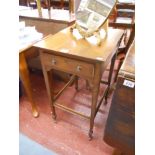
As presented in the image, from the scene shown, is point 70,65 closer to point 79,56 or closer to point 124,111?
point 79,56

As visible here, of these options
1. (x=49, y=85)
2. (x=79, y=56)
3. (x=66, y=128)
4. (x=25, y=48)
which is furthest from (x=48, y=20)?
(x=66, y=128)

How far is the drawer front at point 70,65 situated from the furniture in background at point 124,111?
204 millimetres

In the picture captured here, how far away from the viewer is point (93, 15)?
0.98 metres

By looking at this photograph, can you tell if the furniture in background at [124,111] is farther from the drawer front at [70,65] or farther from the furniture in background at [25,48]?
the furniture in background at [25,48]

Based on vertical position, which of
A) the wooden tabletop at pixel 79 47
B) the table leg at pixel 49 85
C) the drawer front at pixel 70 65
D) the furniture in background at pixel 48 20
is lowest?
the table leg at pixel 49 85

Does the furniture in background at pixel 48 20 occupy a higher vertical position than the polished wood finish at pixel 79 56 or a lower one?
higher

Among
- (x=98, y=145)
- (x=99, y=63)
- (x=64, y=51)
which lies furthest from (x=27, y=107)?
(x=99, y=63)

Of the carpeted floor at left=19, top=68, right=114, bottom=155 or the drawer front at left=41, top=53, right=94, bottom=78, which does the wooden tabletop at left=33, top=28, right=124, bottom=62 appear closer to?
the drawer front at left=41, top=53, right=94, bottom=78

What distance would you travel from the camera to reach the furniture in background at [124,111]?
0.71 m

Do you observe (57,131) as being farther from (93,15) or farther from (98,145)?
(93,15)

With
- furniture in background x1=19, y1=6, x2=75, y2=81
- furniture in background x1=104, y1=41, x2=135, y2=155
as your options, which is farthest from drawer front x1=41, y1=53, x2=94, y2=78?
furniture in background x1=19, y1=6, x2=75, y2=81

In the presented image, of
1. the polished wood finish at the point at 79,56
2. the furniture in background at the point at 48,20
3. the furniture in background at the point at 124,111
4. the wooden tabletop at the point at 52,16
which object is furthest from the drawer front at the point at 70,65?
the wooden tabletop at the point at 52,16

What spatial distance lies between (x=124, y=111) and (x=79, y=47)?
0.44 metres
